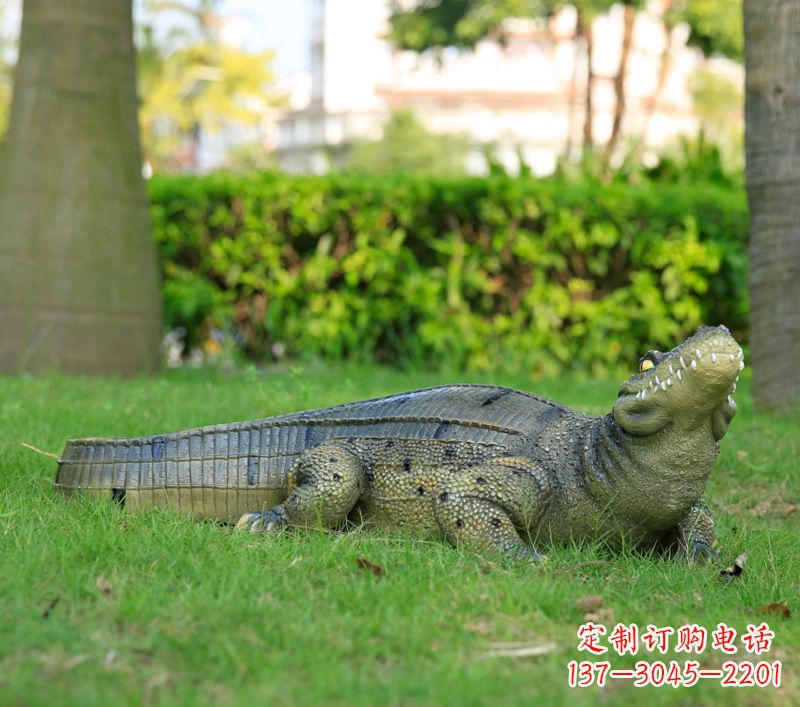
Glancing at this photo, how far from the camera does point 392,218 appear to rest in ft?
34.0

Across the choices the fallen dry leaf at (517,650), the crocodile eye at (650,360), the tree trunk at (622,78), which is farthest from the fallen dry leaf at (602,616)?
the tree trunk at (622,78)

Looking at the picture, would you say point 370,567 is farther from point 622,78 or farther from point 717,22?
point 622,78

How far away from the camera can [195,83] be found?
37531 mm

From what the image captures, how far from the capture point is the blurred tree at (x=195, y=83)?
33.9 metres

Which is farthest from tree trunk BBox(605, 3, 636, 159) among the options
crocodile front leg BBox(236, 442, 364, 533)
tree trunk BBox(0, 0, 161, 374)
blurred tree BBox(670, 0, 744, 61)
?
crocodile front leg BBox(236, 442, 364, 533)

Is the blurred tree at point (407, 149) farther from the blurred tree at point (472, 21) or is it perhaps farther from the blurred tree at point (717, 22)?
the blurred tree at point (717, 22)

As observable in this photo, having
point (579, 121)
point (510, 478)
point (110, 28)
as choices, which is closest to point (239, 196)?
point (110, 28)

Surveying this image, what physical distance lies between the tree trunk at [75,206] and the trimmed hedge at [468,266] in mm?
1599

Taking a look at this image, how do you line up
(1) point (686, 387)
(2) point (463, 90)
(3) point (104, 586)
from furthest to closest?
(2) point (463, 90) < (1) point (686, 387) < (3) point (104, 586)

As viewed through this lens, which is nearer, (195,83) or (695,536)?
(695,536)

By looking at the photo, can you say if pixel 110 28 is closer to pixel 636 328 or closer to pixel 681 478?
pixel 636 328

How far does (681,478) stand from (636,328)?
250 inches

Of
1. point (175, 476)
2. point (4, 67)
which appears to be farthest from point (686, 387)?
point (4, 67)

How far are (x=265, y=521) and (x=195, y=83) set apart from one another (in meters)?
35.0
